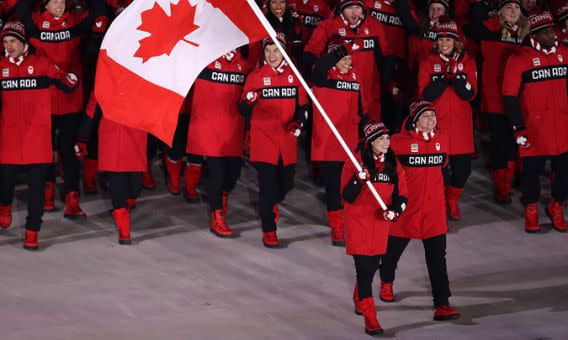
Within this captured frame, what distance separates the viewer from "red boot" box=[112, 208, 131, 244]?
48.2 feet

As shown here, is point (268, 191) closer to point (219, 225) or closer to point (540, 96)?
point (219, 225)

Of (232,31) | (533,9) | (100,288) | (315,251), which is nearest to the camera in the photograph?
(232,31)

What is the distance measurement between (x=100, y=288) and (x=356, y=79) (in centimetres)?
330

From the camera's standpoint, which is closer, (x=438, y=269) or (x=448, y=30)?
(x=438, y=269)

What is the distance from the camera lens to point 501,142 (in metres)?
15.9

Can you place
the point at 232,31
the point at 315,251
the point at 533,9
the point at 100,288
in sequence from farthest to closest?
1. the point at 533,9
2. the point at 315,251
3. the point at 100,288
4. the point at 232,31

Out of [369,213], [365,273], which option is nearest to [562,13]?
[369,213]

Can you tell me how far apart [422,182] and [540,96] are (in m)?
2.53

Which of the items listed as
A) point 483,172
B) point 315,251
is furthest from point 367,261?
point 483,172

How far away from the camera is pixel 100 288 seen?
1352 centimetres

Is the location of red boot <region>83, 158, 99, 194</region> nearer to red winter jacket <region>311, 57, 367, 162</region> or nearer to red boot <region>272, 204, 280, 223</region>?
red boot <region>272, 204, 280, 223</region>

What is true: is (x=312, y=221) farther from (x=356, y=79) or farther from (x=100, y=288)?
(x=100, y=288)

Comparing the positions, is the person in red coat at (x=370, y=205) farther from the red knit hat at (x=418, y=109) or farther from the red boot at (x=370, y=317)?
the red knit hat at (x=418, y=109)

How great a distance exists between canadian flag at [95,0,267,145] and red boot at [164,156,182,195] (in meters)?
4.11
